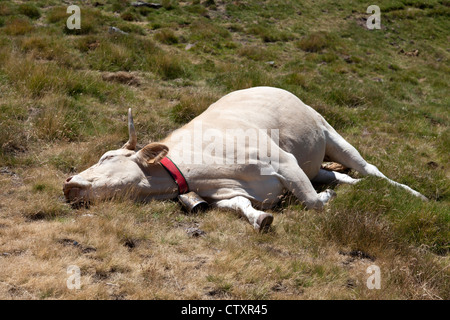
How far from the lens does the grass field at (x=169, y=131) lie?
4.35 meters

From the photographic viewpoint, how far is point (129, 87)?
10.4 meters

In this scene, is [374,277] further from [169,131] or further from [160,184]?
[169,131]

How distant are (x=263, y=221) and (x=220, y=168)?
92cm

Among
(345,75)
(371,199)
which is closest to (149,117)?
(371,199)

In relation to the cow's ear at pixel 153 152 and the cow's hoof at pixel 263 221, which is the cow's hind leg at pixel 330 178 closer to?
the cow's hoof at pixel 263 221

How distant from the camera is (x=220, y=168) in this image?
19.3ft

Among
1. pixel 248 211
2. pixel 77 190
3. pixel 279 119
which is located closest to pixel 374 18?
pixel 279 119

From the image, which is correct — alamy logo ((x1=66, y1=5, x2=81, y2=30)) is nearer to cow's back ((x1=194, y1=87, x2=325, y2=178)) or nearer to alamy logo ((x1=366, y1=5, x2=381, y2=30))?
cow's back ((x1=194, y1=87, x2=325, y2=178))

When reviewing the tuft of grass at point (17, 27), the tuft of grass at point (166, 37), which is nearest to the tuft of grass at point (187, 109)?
the tuft of grass at point (17, 27)

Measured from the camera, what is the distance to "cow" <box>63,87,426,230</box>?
559 centimetres

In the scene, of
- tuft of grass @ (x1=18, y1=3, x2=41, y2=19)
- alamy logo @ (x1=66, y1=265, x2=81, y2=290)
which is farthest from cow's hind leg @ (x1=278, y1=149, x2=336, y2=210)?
tuft of grass @ (x1=18, y1=3, x2=41, y2=19)

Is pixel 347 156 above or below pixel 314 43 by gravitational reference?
below

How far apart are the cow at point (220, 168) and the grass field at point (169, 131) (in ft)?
0.66

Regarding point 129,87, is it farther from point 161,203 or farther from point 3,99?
point 161,203
